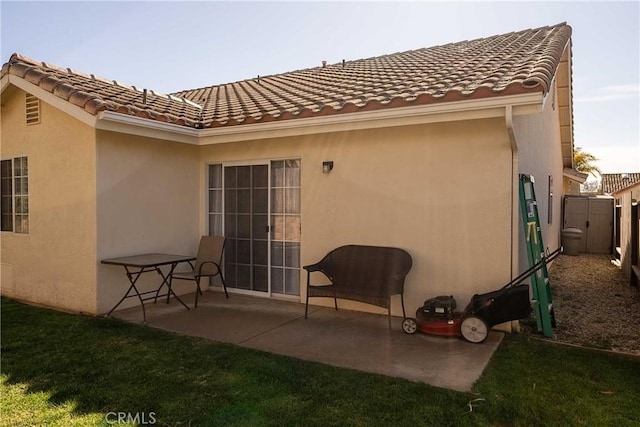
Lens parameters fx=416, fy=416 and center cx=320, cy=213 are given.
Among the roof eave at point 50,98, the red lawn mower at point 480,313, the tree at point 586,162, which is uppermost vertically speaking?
the tree at point 586,162

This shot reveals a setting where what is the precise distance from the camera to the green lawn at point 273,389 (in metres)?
3.55

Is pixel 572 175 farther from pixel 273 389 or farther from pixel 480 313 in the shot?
pixel 273 389

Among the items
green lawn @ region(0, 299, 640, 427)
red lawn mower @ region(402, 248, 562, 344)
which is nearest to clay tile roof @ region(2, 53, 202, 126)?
green lawn @ region(0, 299, 640, 427)

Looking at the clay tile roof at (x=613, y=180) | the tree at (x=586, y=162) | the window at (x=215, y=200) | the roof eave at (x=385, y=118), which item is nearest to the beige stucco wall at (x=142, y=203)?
the window at (x=215, y=200)

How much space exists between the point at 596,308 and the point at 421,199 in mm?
4148

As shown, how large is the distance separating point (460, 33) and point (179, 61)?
26.2 feet

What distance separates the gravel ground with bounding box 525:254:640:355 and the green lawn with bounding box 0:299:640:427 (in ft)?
3.16

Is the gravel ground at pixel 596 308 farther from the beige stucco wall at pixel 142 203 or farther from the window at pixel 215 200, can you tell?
the beige stucco wall at pixel 142 203

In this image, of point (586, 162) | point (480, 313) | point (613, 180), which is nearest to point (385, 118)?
point (480, 313)

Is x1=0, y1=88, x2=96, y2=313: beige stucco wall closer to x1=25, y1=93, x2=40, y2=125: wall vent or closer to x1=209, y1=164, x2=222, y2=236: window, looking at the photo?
x1=25, y1=93, x2=40, y2=125: wall vent

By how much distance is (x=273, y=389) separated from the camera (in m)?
4.07

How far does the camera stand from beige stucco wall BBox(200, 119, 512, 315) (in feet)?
19.8

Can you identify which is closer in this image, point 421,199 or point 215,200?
point 421,199

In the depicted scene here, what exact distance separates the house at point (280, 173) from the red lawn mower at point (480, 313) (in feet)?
1.65
